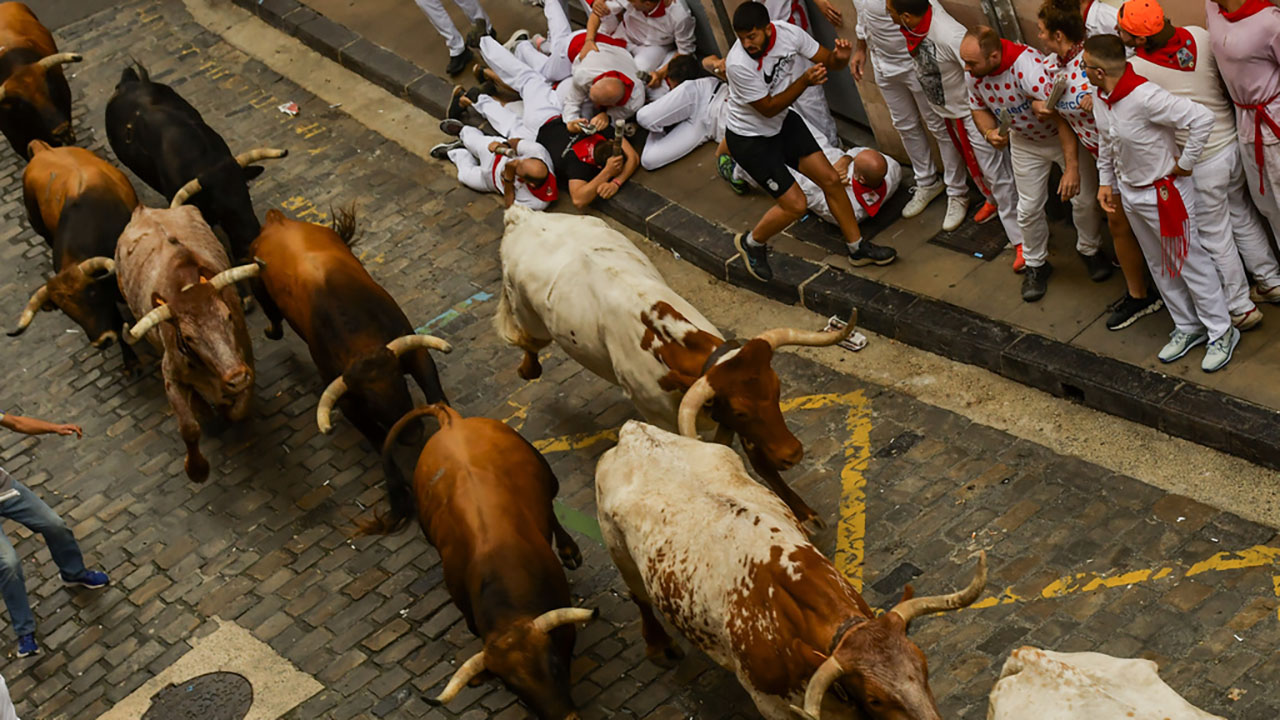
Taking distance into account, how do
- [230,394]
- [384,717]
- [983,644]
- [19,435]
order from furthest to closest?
1. [19,435]
2. [230,394]
3. [384,717]
4. [983,644]

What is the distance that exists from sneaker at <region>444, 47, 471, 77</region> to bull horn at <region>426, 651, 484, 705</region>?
876 centimetres

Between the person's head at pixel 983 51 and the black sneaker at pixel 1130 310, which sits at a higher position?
the person's head at pixel 983 51

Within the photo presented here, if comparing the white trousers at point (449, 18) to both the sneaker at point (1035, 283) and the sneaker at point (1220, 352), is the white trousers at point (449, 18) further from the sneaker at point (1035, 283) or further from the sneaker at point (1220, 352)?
the sneaker at point (1220, 352)

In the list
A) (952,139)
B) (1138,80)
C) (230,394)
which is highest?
(1138,80)

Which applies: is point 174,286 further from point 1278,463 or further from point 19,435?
point 1278,463

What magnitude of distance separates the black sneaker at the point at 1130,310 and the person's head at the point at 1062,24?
164 centimetres

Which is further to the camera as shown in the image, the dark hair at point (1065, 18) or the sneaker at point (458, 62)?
the sneaker at point (458, 62)

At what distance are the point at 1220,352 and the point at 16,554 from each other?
24.9 ft

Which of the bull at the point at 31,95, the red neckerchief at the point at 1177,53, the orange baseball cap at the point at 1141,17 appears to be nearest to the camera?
the orange baseball cap at the point at 1141,17

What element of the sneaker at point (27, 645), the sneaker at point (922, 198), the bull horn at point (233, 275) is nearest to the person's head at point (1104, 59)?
the sneaker at point (922, 198)

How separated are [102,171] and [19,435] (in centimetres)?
234

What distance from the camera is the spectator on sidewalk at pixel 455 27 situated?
1465cm

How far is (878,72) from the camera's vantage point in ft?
34.4

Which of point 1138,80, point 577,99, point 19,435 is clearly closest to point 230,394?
point 19,435
